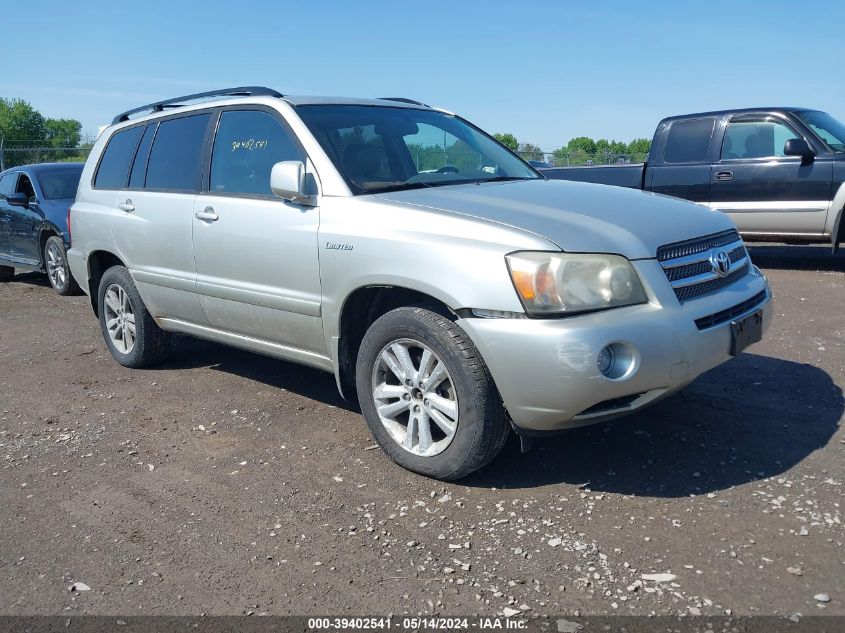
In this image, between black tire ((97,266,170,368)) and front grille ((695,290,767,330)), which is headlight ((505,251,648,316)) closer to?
front grille ((695,290,767,330))

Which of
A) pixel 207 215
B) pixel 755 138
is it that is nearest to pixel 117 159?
pixel 207 215

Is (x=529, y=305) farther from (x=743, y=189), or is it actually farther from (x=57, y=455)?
(x=743, y=189)

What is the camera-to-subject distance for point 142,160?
545 cm

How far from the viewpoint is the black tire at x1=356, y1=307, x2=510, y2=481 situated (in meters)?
3.37

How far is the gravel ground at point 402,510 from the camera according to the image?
2771 millimetres

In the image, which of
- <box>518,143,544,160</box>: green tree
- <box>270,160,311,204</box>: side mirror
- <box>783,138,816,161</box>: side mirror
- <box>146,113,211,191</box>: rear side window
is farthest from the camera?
<box>518,143,544,160</box>: green tree

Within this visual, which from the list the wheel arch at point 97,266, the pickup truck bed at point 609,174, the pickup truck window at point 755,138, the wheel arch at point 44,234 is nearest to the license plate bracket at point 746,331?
the wheel arch at point 97,266

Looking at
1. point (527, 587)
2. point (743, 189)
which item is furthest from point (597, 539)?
point (743, 189)

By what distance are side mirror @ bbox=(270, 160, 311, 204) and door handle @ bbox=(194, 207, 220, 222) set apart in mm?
720

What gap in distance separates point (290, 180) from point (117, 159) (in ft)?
8.03

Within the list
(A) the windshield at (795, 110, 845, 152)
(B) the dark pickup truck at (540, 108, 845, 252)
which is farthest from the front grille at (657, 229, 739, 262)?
(A) the windshield at (795, 110, 845, 152)

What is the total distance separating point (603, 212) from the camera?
3.64 m

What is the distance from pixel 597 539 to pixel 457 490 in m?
0.72

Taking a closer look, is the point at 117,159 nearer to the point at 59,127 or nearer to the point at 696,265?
the point at 696,265
